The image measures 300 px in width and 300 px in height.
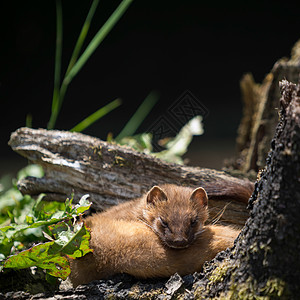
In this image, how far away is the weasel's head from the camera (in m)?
1.64

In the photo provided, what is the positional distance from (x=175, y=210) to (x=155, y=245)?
305 mm

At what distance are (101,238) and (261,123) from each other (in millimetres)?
2097

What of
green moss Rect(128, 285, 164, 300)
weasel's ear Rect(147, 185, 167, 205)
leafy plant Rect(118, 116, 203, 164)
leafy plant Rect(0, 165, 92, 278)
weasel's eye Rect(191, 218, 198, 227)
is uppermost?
leafy plant Rect(118, 116, 203, 164)

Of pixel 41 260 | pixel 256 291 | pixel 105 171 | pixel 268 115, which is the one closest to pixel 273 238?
pixel 256 291

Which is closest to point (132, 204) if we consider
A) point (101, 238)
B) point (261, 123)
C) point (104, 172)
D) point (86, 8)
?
point (104, 172)

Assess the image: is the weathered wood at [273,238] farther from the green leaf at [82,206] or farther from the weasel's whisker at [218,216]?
the weasel's whisker at [218,216]

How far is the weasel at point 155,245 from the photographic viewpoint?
1384 mm

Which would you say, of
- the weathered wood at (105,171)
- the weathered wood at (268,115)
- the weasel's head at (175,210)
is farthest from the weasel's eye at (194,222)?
the weathered wood at (268,115)

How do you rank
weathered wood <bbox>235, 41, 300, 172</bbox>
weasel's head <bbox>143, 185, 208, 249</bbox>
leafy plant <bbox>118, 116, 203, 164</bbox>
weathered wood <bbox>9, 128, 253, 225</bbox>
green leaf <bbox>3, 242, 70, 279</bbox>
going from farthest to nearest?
1. leafy plant <bbox>118, 116, 203, 164</bbox>
2. weathered wood <bbox>235, 41, 300, 172</bbox>
3. weathered wood <bbox>9, 128, 253, 225</bbox>
4. weasel's head <bbox>143, 185, 208, 249</bbox>
5. green leaf <bbox>3, 242, 70, 279</bbox>

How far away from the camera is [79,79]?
542 cm

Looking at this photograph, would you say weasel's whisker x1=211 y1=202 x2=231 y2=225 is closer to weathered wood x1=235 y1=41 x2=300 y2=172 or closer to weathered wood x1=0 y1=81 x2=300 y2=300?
weathered wood x1=0 y1=81 x2=300 y2=300

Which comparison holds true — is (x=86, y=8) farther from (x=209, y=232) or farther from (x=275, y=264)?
(x=275, y=264)

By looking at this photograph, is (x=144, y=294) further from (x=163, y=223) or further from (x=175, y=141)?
(x=175, y=141)

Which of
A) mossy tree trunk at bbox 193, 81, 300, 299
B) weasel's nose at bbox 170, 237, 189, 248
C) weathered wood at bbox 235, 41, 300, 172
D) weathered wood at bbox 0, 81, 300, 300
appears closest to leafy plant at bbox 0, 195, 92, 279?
weasel's nose at bbox 170, 237, 189, 248
